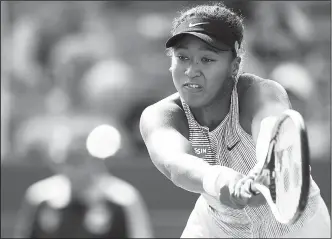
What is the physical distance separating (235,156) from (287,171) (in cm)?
70

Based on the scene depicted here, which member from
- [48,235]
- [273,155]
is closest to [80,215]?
[48,235]

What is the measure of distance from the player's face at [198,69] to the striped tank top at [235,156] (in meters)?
0.17

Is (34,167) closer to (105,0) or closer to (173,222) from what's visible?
(173,222)

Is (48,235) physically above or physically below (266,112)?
below

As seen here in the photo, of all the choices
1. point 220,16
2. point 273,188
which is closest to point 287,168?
point 273,188

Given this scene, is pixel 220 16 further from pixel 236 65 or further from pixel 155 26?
pixel 155 26

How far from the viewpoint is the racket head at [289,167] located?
3.41 metres

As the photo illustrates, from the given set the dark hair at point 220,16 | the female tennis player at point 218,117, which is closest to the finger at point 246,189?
the female tennis player at point 218,117

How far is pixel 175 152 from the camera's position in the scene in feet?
13.3

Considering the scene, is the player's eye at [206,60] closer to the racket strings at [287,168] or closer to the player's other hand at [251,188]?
the racket strings at [287,168]

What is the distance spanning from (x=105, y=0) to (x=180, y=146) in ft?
17.5

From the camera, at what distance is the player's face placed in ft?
14.0

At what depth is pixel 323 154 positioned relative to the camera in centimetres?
794

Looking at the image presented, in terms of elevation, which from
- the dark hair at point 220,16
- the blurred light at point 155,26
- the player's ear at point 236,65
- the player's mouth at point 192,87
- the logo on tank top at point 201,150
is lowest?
the blurred light at point 155,26
